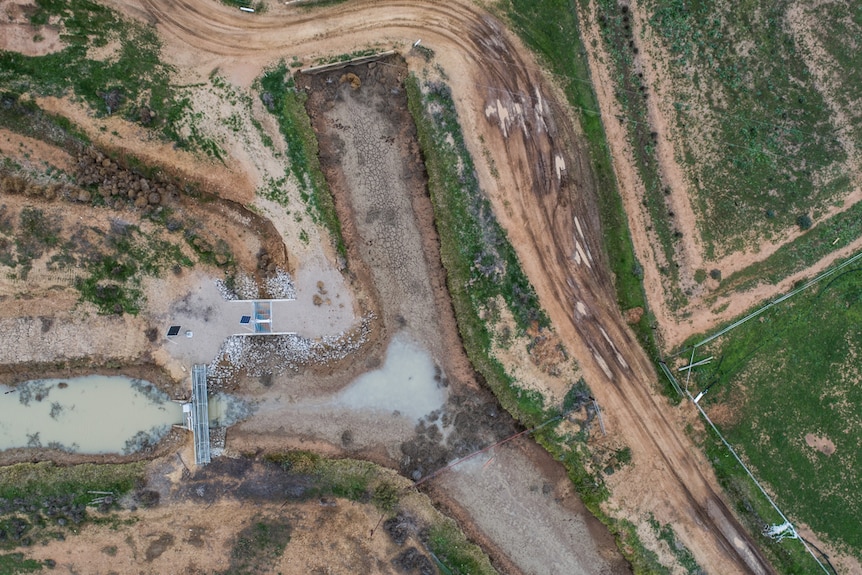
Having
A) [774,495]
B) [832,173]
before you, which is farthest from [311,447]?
[832,173]

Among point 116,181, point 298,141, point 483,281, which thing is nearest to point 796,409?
point 483,281

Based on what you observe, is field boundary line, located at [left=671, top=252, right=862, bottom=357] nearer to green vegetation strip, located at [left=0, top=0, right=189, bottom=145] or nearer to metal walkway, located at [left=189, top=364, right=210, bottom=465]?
metal walkway, located at [left=189, top=364, right=210, bottom=465]

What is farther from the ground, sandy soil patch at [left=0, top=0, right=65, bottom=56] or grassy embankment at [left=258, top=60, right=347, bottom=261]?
sandy soil patch at [left=0, top=0, right=65, bottom=56]

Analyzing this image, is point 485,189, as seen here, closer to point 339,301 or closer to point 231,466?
Answer: point 339,301

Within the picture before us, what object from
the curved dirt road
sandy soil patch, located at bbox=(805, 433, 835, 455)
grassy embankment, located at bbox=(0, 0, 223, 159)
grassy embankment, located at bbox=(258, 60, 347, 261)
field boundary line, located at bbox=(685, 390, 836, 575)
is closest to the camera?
grassy embankment, located at bbox=(0, 0, 223, 159)

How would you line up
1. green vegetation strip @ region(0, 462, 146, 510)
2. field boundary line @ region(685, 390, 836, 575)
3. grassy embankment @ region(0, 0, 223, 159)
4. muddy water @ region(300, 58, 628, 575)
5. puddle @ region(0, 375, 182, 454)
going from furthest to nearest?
muddy water @ region(300, 58, 628, 575)
puddle @ region(0, 375, 182, 454)
field boundary line @ region(685, 390, 836, 575)
green vegetation strip @ region(0, 462, 146, 510)
grassy embankment @ region(0, 0, 223, 159)

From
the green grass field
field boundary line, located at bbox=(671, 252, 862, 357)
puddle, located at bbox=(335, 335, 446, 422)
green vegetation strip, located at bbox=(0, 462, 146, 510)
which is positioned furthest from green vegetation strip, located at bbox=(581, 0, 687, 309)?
green vegetation strip, located at bbox=(0, 462, 146, 510)

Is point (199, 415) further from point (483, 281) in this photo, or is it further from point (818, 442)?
point (818, 442)
